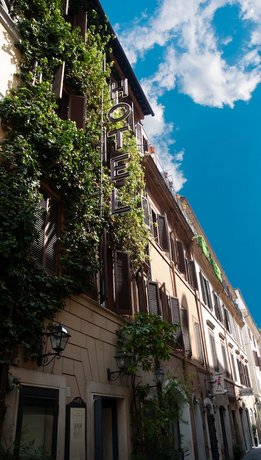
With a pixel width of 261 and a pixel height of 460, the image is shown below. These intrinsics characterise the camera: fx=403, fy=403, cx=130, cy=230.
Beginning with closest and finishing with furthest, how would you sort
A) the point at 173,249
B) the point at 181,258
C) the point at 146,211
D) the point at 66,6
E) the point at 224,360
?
the point at 66,6 < the point at 146,211 < the point at 173,249 < the point at 181,258 < the point at 224,360

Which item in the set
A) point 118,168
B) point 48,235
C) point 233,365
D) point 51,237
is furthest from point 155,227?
point 233,365

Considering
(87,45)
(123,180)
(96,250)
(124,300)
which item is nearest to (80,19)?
(87,45)

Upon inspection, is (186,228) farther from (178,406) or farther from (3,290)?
(3,290)

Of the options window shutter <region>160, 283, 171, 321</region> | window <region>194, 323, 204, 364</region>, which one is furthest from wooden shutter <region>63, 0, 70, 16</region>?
window <region>194, 323, 204, 364</region>

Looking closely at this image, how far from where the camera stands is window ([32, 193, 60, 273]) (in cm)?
760

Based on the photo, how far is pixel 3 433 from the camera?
5.43m

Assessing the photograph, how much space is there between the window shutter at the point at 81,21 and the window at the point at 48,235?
18.0 feet

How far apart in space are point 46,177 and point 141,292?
5.22 m

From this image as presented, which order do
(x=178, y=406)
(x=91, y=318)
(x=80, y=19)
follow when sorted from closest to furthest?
(x=91, y=318)
(x=178, y=406)
(x=80, y=19)

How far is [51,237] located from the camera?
8.15 meters

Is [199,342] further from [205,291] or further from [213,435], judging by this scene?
[205,291]

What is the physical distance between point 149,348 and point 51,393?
9.64ft

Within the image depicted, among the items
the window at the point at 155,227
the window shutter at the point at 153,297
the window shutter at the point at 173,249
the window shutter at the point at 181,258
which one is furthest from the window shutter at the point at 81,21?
the window shutter at the point at 181,258

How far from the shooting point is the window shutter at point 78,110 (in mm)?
9861
